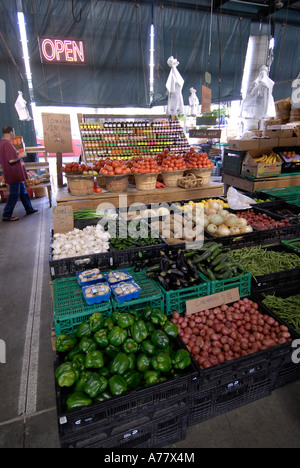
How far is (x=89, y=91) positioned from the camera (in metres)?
9.54

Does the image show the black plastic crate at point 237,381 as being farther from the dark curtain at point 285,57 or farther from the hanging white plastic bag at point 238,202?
the dark curtain at point 285,57

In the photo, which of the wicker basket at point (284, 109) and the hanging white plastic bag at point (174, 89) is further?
the wicker basket at point (284, 109)

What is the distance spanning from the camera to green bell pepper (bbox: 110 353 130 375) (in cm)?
188

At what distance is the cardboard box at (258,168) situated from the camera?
19.0ft

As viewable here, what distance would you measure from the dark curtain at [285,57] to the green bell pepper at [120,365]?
1218 cm

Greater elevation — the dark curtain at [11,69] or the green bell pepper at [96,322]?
the dark curtain at [11,69]

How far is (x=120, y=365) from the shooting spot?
1895 millimetres

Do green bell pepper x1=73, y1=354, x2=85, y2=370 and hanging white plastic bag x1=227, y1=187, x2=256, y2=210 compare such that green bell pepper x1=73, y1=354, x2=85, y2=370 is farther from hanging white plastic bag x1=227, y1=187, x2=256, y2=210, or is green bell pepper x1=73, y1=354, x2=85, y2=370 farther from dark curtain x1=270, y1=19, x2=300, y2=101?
dark curtain x1=270, y1=19, x2=300, y2=101

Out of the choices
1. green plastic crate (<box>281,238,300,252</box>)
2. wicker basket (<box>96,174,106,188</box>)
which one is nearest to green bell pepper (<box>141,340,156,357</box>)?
green plastic crate (<box>281,238,300,252</box>)

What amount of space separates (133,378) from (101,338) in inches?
14.9

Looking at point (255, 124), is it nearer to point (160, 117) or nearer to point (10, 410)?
point (160, 117)

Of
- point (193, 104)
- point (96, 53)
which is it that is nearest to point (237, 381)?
point (193, 104)

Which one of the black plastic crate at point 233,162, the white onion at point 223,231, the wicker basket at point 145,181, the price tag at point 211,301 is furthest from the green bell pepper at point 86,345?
the black plastic crate at point 233,162
